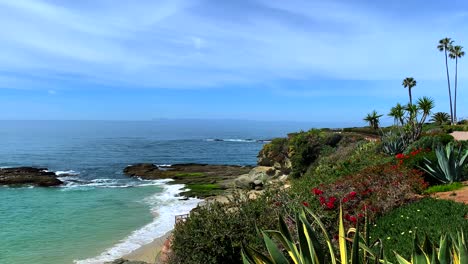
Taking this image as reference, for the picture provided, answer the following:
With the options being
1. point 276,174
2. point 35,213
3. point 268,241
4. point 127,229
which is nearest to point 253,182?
point 276,174

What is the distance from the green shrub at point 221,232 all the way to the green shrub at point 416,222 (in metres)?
2.61

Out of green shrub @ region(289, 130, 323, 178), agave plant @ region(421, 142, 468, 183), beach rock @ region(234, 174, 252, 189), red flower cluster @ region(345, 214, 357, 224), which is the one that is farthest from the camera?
beach rock @ region(234, 174, 252, 189)

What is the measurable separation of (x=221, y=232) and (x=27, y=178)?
4152cm

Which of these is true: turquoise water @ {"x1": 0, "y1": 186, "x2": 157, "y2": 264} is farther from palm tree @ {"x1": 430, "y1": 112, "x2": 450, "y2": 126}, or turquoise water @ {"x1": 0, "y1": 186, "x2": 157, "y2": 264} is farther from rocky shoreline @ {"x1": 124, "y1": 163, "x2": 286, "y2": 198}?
palm tree @ {"x1": 430, "y1": 112, "x2": 450, "y2": 126}

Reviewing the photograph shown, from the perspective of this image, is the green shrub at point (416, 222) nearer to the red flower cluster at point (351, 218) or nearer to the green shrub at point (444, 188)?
the red flower cluster at point (351, 218)

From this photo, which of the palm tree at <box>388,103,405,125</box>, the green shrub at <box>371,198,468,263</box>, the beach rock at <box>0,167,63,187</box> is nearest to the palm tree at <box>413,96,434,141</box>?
the palm tree at <box>388,103,405,125</box>

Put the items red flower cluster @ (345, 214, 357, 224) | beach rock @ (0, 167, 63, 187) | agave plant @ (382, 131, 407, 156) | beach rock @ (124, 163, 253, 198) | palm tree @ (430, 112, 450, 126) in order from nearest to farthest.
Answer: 1. red flower cluster @ (345, 214, 357, 224)
2. agave plant @ (382, 131, 407, 156)
3. beach rock @ (124, 163, 253, 198)
4. beach rock @ (0, 167, 63, 187)
5. palm tree @ (430, 112, 450, 126)

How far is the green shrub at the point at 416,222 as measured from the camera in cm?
767

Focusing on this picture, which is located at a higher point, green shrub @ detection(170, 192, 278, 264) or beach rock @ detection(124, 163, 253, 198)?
green shrub @ detection(170, 192, 278, 264)

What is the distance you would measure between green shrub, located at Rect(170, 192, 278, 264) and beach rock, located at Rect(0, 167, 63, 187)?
36.3 m

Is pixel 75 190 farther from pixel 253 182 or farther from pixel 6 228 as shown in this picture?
pixel 253 182

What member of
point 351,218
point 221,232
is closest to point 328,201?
point 351,218

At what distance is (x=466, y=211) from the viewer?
9172 millimetres

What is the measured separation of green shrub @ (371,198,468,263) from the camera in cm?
767
